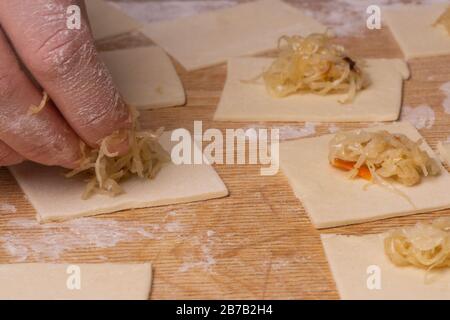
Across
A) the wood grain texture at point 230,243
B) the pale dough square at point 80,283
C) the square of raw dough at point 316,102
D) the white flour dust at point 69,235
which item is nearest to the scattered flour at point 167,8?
the square of raw dough at point 316,102

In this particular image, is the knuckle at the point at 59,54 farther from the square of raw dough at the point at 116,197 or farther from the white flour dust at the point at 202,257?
the white flour dust at the point at 202,257

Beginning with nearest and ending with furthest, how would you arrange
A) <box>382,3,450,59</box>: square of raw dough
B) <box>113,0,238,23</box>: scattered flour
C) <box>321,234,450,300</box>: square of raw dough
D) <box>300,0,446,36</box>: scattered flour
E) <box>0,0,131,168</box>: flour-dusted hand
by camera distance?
<box>321,234,450,300</box>: square of raw dough, <box>0,0,131,168</box>: flour-dusted hand, <box>382,3,450,59</box>: square of raw dough, <box>300,0,446,36</box>: scattered flour, <box>113,0,238,23</box>: scattered flour

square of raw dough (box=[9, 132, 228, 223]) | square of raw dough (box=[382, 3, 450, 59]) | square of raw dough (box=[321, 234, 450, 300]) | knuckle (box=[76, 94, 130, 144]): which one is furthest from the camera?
square of raw dough (box=[382, 3, 450, 59])

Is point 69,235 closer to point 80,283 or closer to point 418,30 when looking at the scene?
point 80,283

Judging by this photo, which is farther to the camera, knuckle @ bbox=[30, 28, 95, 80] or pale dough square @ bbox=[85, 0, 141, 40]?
pale dough square @ bbox=[85, 0, 141, 40]

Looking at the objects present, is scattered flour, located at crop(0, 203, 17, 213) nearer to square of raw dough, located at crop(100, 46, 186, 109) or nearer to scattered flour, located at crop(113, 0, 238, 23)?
square of raw dough, located at crop(100, 46, 186, 109)

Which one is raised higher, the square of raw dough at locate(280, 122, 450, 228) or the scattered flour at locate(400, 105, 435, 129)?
the square of raw dough at locate(280, 122, 450, 228)

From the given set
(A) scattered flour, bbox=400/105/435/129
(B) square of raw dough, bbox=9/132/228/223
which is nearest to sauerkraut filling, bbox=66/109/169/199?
(B) square of raw dough, bbox=9/132/228/223
